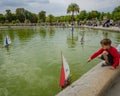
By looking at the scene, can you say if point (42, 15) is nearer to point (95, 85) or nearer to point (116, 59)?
point (116, 59)

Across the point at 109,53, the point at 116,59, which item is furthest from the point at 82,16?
the point at 116,59

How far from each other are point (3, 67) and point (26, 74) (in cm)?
197

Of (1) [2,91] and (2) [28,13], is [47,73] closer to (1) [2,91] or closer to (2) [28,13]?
(1) [2,91]

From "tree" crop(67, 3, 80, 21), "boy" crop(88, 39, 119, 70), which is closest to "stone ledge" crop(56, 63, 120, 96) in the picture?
"boy" crop(88, 39, 119, 70)

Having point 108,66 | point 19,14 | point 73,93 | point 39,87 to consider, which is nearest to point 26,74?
point 39,87

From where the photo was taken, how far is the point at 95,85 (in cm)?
420

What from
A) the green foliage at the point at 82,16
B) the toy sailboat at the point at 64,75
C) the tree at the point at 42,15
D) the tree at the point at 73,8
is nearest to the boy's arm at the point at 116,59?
the toy sailboat at the point at 64,75

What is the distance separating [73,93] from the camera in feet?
12.8

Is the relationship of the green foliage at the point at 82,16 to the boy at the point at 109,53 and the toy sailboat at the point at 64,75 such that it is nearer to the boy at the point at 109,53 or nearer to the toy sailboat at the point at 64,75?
the toy sailboat at the point at 64,75

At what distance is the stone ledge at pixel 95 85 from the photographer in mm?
3904

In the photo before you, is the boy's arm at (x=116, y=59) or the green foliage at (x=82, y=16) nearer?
the boy's arm at (x=116, y=59)

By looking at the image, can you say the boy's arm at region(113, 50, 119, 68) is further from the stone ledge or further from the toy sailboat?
the toy sailboat

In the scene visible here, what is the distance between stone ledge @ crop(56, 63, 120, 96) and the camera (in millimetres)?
3904

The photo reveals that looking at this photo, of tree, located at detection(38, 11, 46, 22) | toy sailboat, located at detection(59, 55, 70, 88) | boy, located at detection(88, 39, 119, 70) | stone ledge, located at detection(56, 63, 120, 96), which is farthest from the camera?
tree, located at detection(38, 11, 46, 22)
